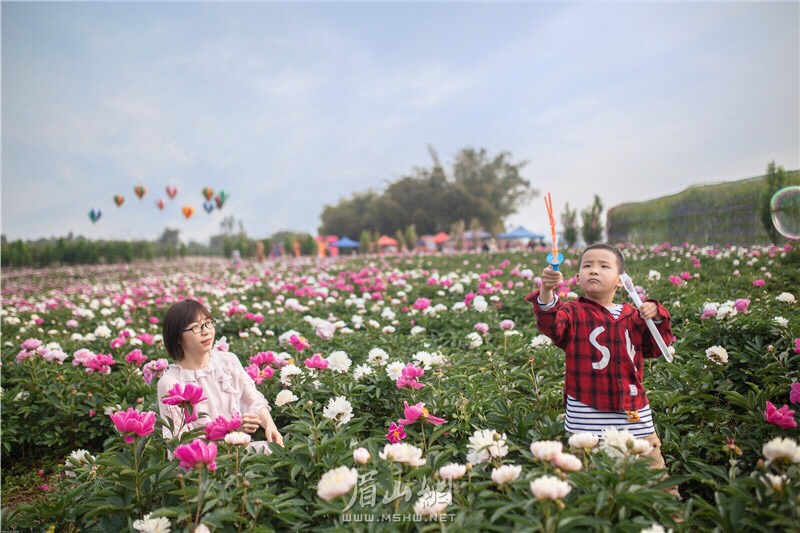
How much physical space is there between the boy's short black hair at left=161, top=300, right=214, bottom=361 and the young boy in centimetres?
154

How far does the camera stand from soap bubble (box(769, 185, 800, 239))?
4.97 metres

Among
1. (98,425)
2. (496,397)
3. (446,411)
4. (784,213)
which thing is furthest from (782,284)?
(98,425)

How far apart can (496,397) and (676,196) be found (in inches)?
492

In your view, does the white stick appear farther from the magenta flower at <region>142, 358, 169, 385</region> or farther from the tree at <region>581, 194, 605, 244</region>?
the tree at <region>581, 194, 605, 244</region>

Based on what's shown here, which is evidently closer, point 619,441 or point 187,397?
point 619,441

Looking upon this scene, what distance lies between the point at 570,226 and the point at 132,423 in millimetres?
21613

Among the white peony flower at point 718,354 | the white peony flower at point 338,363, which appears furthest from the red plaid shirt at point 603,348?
the white peony flower at point 338,363

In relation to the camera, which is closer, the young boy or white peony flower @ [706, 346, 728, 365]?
the young boy

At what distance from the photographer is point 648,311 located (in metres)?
1.72

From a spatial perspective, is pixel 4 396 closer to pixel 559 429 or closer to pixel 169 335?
Answer: pixel 169 335

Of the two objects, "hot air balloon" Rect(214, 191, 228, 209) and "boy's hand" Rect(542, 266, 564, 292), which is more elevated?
"hot air balloon" Rect(214, 191, 228, 209)

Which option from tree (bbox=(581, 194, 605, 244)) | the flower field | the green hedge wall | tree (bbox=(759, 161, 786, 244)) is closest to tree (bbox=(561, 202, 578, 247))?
tree (bbox=(581, 194, 605, 244))

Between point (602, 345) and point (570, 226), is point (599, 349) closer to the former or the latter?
point (602, 345)

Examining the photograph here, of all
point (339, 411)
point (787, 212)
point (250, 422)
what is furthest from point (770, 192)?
point (250, 422)
